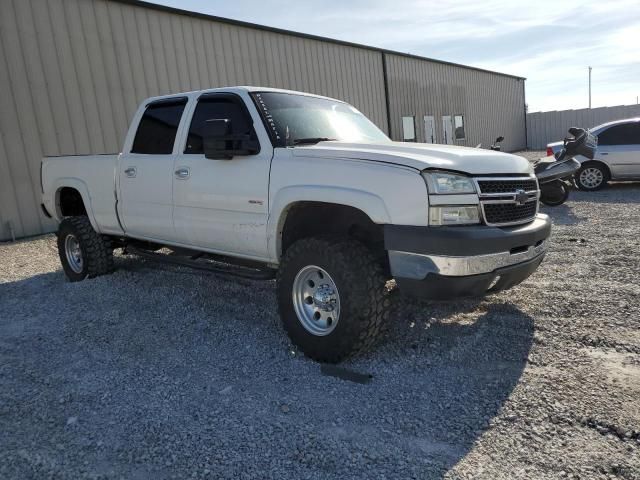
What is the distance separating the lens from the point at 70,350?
4.10 metres

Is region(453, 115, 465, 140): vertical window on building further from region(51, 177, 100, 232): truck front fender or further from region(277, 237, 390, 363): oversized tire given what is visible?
region(277, 237, 390, 363): oversized tire

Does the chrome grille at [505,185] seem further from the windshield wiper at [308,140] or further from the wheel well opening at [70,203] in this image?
the wheel well opening at [70,203]

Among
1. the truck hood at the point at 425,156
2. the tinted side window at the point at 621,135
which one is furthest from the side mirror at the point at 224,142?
the tinted side window at the point at 621,135

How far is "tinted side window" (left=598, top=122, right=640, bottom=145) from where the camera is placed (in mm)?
11500

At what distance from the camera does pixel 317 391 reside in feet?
10.7

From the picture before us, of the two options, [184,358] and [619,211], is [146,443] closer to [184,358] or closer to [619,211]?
[184,358]

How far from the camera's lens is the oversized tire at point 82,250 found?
609 centimetres

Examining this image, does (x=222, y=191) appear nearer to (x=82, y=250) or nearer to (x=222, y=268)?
(x=222, y=268)

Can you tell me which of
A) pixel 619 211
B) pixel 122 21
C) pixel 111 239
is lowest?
pixel 619 211

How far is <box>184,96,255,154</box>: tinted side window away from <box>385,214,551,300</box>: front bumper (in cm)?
173

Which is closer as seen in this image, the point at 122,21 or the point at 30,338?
the point at 30,338

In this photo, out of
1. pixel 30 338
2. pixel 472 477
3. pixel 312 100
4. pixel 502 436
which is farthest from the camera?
pixel 312 100

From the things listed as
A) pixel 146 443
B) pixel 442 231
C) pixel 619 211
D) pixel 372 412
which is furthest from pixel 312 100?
pixel 619 211

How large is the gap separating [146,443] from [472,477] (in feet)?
5.60
